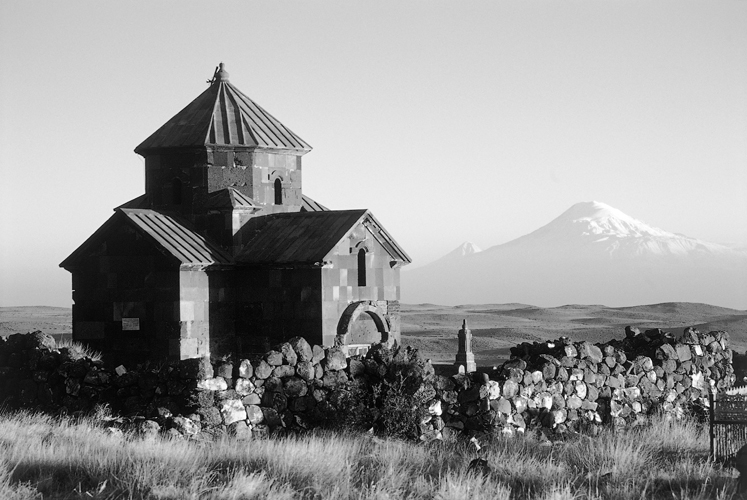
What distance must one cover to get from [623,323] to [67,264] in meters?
30.3

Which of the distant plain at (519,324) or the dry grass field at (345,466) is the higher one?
the distant plain at (519,324)

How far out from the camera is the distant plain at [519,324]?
33625 mm

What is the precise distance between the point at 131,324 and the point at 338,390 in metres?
7.81

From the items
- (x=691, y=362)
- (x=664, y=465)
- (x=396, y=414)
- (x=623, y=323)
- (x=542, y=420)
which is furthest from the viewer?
(x=623, y=323)

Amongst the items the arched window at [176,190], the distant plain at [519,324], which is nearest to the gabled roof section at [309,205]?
the arched window at [176,190]

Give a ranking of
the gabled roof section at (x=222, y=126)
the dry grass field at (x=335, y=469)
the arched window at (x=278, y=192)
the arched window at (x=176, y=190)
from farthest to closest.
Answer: the arched window at (x=278, y=192) < the arched window at (x=176, y=190) < the gabled roof section at (x=222, y=126) < the dry grass field at (x=335, y=469)

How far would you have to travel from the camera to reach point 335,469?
9.33 metres

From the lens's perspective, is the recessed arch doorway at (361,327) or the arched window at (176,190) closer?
the recessed arch doorway at (361,327)

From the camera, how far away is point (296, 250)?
62.2 ft

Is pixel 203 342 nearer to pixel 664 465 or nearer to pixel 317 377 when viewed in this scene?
pixel 317 377

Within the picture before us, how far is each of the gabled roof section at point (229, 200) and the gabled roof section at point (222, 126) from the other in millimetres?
955

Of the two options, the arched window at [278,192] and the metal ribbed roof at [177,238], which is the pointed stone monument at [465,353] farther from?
the metal ribbed roof at [177,238]

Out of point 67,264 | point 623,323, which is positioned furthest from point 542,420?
point 623,323

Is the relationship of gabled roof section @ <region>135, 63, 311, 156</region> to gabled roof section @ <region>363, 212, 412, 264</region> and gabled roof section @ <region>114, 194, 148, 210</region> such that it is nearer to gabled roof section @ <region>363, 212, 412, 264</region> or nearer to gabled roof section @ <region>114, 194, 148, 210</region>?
gabled roof section @ <region>114, 194, 148, 210</region>
